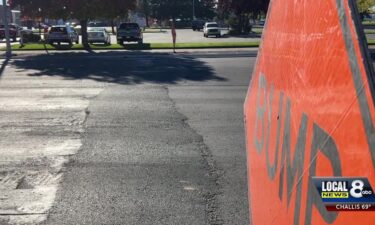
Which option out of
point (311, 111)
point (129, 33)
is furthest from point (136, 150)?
point (129, 33)

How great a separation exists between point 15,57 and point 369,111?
28.5 metres

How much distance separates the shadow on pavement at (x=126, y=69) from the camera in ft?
58.4

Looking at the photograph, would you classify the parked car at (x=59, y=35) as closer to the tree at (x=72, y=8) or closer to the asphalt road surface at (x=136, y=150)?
the tree at (x=72, y=8)

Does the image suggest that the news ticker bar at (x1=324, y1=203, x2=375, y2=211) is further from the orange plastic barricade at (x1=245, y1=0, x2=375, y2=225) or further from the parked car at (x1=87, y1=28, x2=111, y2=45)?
the parked car at (x1=87, y1=28, x2=111, y2=45)

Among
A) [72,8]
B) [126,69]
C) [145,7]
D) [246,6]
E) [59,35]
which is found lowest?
[126,69]

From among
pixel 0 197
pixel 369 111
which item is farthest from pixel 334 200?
pixel 0 197

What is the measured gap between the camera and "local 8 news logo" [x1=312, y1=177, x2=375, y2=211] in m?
1.35

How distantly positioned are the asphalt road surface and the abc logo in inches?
148

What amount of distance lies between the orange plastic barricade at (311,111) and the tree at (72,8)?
3138 centimetres

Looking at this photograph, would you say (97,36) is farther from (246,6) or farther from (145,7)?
(145,7)

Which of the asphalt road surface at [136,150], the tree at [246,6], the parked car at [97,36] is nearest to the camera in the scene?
the asphalt road surface at [136,150]

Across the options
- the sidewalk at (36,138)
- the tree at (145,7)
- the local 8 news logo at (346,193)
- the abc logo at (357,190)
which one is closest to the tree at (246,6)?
the sidewalk at (36,138)

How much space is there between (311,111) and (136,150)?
254 inches

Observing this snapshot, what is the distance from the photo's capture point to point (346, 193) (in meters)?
1.45
